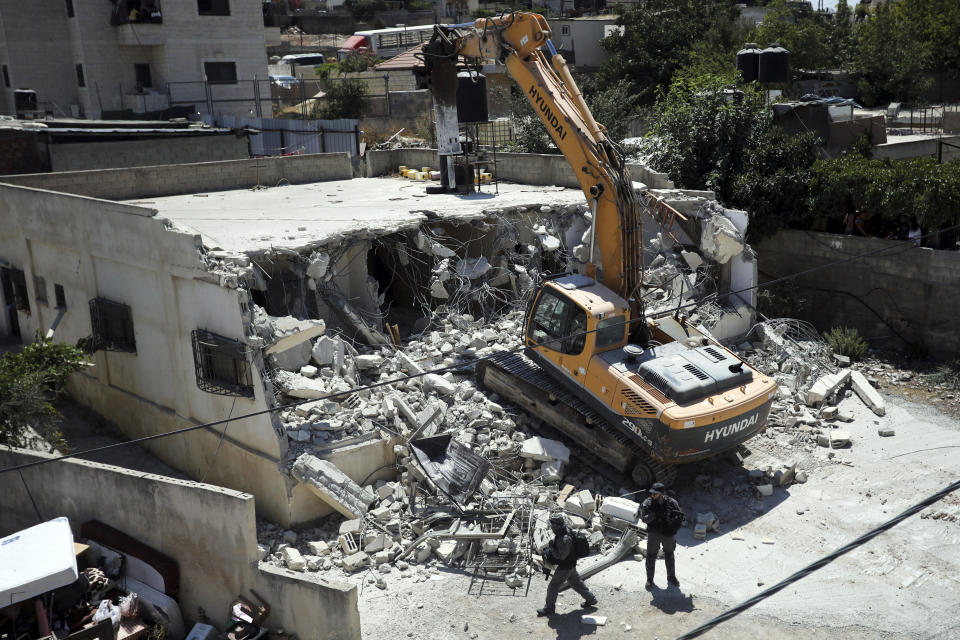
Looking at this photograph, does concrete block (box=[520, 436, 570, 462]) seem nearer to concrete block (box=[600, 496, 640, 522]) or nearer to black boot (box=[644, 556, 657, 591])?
concrete block (box=[600, 496, 640, 522])

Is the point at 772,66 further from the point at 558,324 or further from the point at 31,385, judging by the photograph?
the point at 31,385

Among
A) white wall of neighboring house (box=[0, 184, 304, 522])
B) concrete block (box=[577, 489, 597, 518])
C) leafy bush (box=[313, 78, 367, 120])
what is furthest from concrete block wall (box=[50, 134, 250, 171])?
concrete block (box=[577, 489, 597, 518])

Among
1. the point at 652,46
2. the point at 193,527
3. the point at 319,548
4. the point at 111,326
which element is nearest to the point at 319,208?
the point at 111,326

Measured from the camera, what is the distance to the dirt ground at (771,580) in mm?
9867

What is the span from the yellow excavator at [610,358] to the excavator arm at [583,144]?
0.02 metres

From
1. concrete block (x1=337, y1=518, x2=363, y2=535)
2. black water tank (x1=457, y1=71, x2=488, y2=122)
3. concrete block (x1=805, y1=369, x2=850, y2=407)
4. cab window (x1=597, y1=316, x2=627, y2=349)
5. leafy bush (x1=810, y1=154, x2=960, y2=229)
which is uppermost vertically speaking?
black water tank (x1=457, y1=71, x2=488, y2=122)

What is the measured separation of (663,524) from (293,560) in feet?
15.5

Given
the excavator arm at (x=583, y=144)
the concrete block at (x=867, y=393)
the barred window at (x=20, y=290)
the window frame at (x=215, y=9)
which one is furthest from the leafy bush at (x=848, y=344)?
the window frame at (x=215, y=9)

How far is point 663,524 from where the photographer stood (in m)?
10.2

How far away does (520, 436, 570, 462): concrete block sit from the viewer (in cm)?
1280

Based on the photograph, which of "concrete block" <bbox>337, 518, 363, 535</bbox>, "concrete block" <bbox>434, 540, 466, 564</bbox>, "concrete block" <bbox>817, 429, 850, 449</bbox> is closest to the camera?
"concrete block" <bbox>434, 540, 466, 564</bbox>

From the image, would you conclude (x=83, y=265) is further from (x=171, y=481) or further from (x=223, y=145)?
(x=223, y=145)

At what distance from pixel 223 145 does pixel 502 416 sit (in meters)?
15.2

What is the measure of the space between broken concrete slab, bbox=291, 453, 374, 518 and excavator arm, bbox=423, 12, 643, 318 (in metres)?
4.98
